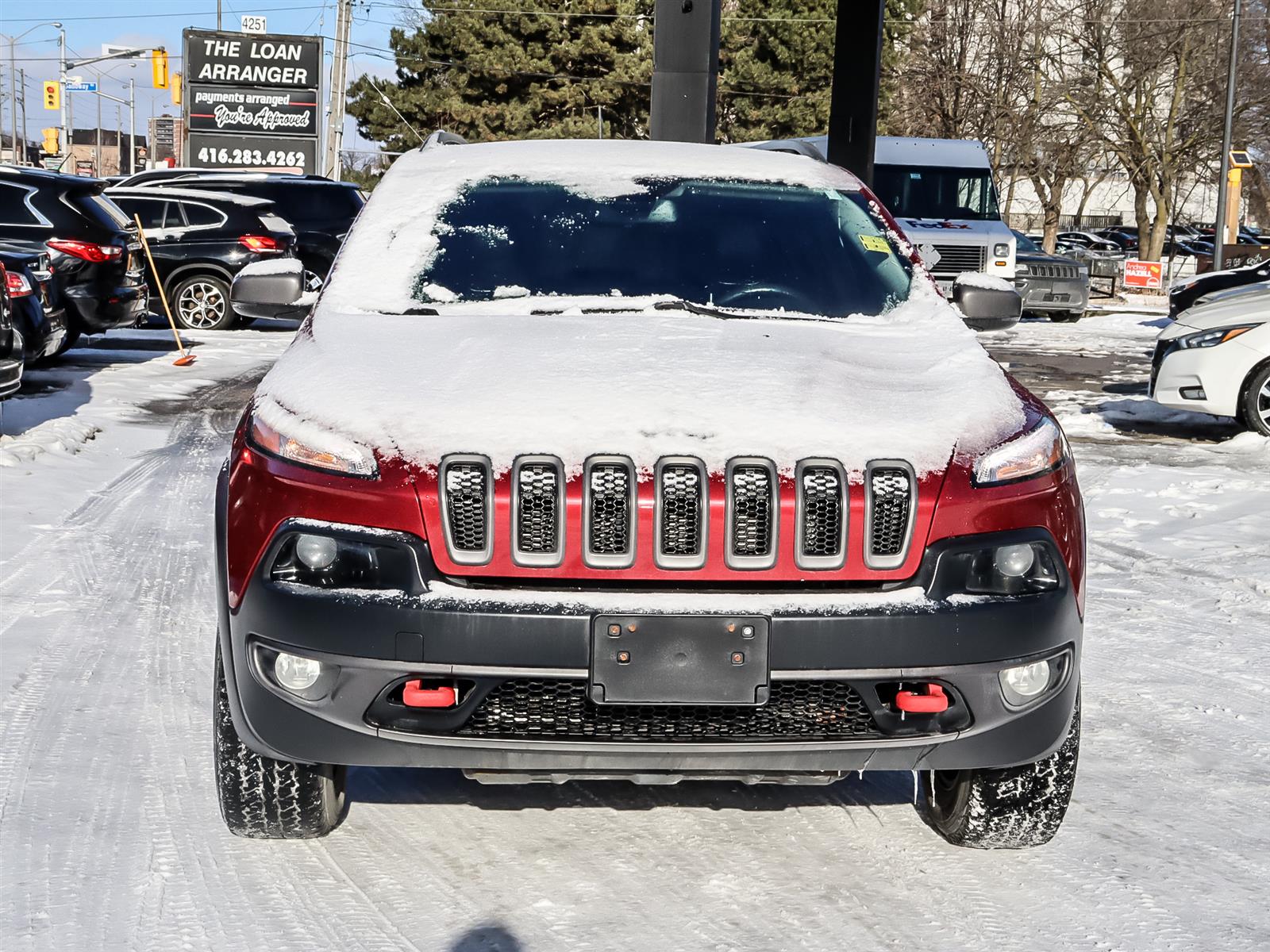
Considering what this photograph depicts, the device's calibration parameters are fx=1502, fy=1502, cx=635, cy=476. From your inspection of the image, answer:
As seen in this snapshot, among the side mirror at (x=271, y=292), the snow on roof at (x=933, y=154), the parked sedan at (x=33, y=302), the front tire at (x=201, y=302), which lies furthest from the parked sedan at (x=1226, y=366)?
the snow on roof at (x=933, y=154)

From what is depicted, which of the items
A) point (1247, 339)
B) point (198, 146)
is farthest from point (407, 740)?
point (198, 146)

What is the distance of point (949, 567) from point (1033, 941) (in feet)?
2.63

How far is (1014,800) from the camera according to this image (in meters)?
3.45

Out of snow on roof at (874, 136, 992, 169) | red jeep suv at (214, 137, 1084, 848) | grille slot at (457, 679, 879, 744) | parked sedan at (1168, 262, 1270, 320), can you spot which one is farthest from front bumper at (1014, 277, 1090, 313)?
grille slot at (457, 679, 879, 744)

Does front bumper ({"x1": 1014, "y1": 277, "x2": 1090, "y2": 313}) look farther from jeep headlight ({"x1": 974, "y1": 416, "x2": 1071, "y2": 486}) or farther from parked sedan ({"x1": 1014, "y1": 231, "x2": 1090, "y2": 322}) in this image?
jeep headlight ({"x1": 974, "y1": 416, "x2": 1071, "y2": 486})

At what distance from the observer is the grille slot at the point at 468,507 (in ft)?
9.64

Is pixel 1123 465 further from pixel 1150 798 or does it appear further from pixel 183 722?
pixel 183 722

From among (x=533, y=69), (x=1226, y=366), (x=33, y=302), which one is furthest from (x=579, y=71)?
(x=1226, y=366)

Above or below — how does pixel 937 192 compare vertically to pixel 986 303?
above

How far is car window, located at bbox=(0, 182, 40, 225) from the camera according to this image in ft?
45.8

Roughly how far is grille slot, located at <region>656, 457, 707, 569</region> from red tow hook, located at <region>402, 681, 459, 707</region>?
0.49 meters

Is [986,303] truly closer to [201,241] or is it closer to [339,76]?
[201,241]

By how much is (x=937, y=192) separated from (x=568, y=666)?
67.3ft

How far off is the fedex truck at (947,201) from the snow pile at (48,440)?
1400 centimetres
